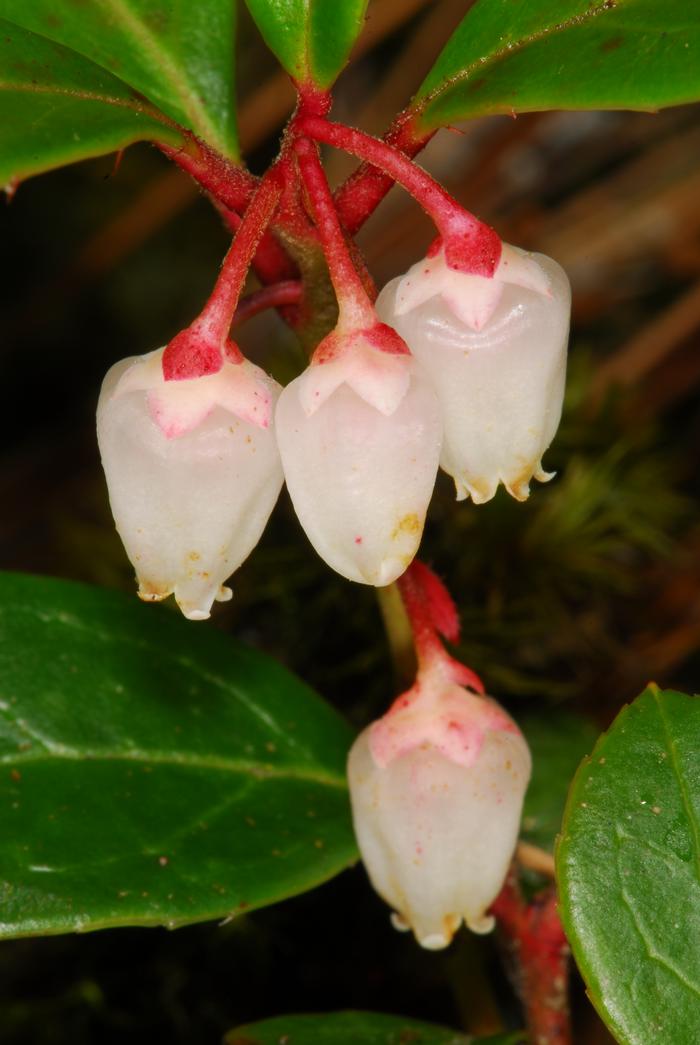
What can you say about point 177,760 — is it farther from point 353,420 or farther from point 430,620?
point 353,420

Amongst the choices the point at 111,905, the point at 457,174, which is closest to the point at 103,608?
the point at 111,905

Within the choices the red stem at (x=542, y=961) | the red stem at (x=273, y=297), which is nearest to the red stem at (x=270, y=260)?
the red stem at (x=273, y=297)

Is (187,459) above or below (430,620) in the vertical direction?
above

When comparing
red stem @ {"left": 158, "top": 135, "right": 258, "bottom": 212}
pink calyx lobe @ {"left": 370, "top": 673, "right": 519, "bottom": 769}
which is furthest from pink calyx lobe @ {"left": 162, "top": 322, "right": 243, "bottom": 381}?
pink calyx lobe @ {"left": 370, "top": 673, "right": 519, "bottom": 769}

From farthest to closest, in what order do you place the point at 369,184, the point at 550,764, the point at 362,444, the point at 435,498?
the point at 435,498 < the point at 550,764 < the point at 369,184 < the point at 362,444

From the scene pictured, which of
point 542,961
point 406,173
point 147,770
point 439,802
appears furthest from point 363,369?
point 542,961

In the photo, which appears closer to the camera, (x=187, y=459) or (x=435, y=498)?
(x=187, y=459)
